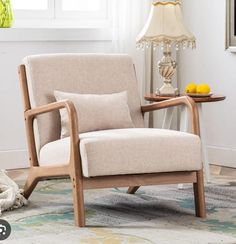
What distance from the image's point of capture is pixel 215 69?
505 cm

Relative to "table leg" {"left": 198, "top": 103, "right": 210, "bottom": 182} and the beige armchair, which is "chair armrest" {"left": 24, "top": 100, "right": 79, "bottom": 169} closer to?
the beige armchair

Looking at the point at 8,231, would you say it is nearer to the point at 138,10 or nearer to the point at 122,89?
the point at 122,89

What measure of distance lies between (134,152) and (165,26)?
4.23 feet

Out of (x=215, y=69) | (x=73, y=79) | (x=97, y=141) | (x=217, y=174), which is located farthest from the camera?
(x=215, y=69)

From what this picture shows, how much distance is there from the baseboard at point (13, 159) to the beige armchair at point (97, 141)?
3.65ft

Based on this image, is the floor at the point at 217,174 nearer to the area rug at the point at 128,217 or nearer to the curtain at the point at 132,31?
the area rug at the point at 128,217

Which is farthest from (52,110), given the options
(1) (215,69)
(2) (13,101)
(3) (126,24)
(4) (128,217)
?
(1) (215,69)

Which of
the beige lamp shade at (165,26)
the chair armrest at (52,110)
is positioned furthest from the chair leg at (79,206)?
A: the beige lamp shade at (165,26)

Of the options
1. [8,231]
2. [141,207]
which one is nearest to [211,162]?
[141,207]

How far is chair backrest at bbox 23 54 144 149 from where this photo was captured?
374 centimetres

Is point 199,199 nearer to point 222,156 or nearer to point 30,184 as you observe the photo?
point 30,184

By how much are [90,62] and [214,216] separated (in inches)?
42.1

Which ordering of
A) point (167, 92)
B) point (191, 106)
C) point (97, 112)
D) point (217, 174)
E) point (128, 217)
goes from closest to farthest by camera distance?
point (128, 217) → point (191, 106) → point (97, 112) → point (167, 92) → point (217, 174)

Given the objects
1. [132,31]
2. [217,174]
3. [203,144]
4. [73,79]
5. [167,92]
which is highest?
[132,31]
